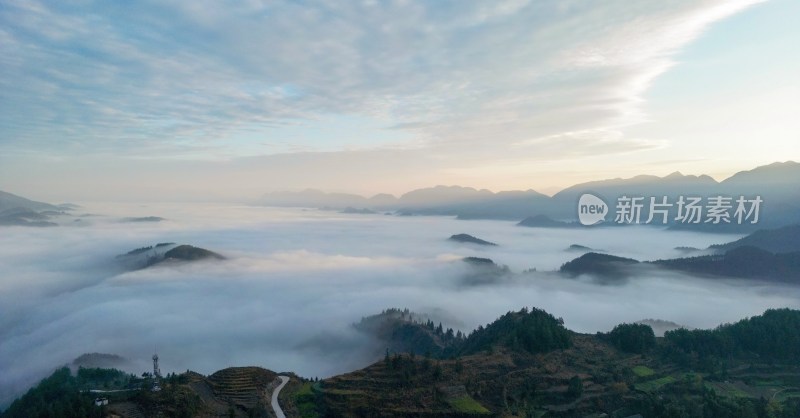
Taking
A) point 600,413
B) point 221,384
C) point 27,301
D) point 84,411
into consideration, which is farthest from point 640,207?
point 27,301

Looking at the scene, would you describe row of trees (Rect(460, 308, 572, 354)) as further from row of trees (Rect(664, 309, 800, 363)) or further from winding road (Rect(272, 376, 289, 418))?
winding road (Rect(272, 376, 289, 418))

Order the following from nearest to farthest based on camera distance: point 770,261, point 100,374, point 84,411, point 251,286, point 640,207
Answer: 1. point 84,411
2. point 100,374
3. point 640,207
4. point 770,261
5. point 251,286

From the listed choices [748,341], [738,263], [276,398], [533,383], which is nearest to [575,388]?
[533,383]

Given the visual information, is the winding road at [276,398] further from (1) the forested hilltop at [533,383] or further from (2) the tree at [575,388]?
(2) the tree at [575,388]

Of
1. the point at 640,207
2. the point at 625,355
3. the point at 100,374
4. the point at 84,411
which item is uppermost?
the point at 640,207

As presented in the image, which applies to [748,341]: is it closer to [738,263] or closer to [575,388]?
[575,388]

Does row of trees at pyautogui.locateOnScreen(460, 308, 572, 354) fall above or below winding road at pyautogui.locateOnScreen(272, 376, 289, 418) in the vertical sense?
above

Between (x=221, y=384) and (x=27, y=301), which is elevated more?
(x=221, y=384)

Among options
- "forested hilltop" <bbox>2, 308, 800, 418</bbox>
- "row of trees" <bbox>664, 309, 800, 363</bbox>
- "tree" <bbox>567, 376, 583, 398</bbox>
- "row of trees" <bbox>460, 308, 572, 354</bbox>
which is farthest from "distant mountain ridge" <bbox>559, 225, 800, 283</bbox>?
"tree" <bbox>567, 376, 583, 398</bbox>

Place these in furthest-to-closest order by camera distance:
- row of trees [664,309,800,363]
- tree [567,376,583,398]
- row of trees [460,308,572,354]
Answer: row of trees [664,309,800,363]
row of trees [460,308,572,354]
tree [567,376,583,398]

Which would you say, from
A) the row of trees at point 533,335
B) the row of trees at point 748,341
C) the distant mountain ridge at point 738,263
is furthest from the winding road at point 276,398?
the distant mountain ridge at point 738,263

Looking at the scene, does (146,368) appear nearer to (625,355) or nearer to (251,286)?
(251,286)
